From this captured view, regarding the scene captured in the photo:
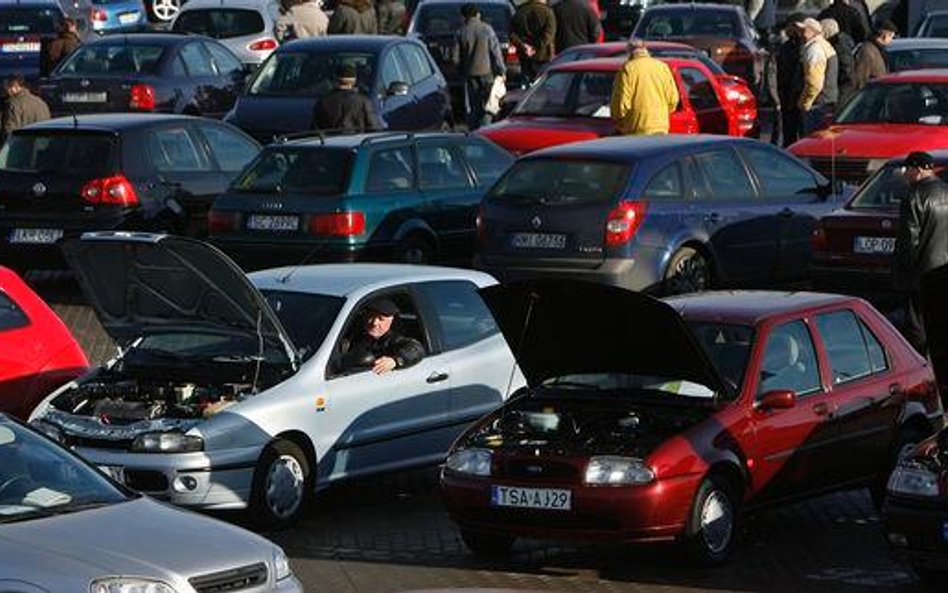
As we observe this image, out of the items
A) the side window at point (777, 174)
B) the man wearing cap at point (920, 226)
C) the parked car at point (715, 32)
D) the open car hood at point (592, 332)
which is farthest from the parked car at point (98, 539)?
the parked car at point (715, 32)

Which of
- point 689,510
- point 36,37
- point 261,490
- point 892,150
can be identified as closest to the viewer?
point 689,510

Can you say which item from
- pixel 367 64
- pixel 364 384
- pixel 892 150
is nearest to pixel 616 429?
pixel 364 384

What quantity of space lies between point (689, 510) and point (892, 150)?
11661 millimetres

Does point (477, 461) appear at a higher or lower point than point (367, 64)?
higher

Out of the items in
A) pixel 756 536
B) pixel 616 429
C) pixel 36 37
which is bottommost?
pixel 36 37

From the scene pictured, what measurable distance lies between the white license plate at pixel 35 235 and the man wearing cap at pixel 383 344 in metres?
7.97

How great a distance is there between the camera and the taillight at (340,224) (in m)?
21.3

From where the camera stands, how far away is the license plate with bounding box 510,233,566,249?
784 inches

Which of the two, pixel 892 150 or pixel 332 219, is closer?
pixel 332 219

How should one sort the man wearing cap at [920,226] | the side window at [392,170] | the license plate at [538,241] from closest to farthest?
the man wearing cap at [920,226] → the license plate at [538,241] → the side window at [392,170]

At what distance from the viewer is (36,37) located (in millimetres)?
36594

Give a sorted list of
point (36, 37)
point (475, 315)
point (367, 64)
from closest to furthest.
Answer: point (475, 315) < point (367, 64) < point (36, 37)

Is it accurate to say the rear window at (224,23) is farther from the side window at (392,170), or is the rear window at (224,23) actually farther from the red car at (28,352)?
the red car at (28,352)

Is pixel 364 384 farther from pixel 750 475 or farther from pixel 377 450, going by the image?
pixel 750 475
